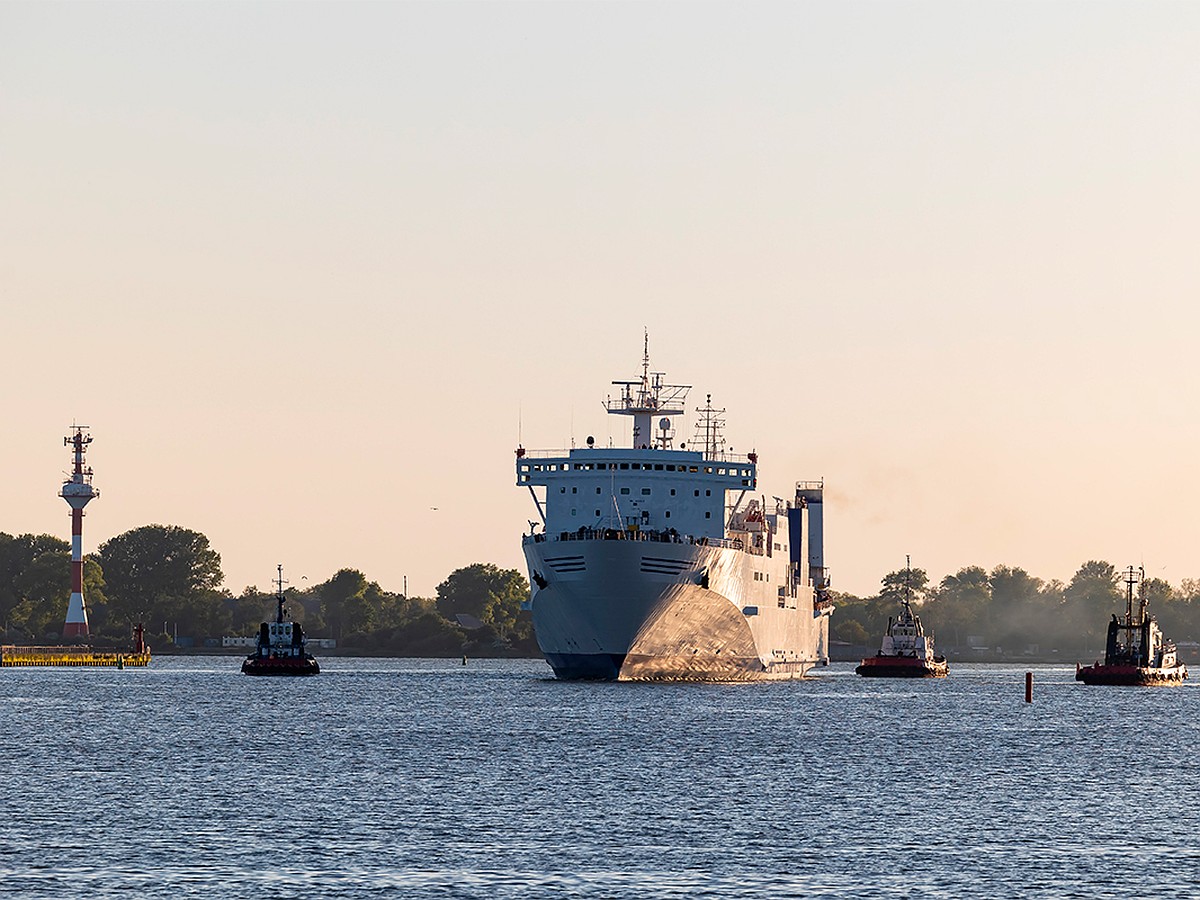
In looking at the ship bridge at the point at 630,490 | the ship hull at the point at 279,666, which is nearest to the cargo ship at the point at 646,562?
the ship bridge at the point at 630,490

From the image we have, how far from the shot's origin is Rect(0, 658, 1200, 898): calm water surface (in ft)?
177

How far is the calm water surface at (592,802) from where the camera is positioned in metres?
53.8

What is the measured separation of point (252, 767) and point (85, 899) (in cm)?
3280

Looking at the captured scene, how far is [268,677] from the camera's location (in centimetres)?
18762

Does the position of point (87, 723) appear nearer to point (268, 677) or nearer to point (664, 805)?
point (664, 805)

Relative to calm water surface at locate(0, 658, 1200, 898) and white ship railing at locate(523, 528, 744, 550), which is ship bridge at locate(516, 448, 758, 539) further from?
calm water surface at locate(0, 658, 1200, 898)

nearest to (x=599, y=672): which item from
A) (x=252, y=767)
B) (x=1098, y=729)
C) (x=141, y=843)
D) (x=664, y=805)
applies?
(x=1098, y=729)

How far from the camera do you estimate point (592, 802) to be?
69.9 meters

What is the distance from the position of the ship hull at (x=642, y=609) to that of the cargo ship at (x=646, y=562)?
0.09 meters

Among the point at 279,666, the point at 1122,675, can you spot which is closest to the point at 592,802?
the point at 1122,675

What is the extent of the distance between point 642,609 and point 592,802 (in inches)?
2683

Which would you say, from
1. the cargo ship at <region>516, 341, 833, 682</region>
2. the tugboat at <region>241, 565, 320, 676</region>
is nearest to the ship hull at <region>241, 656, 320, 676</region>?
the tugboat at <region>241, 565, 320, 676</region>

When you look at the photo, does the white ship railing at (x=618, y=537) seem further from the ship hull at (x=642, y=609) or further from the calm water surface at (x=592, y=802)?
the calm water surface at (x=592, y=802)

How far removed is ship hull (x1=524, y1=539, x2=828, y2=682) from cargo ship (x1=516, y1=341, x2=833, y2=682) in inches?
3.6
